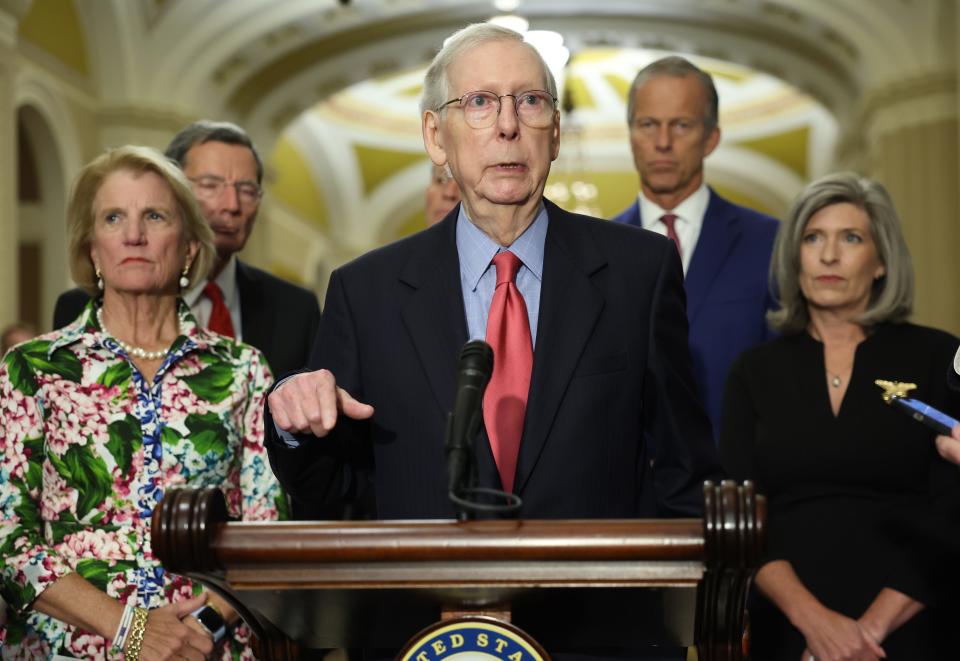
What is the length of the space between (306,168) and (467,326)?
19361mm

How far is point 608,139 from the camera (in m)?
22.3

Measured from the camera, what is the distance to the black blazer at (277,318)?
342 centimetres

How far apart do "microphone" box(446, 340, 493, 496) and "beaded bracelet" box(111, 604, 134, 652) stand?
3.71 feet

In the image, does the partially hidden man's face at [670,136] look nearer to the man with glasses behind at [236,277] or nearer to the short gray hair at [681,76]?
the short gray hair at [681,76]

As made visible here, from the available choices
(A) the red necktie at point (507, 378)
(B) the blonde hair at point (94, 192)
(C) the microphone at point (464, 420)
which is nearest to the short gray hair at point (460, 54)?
(A) the red necktie at point (507, 378)

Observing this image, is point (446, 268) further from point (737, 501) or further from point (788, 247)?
point (788, 247)

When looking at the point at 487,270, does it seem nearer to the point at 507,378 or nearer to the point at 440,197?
the point at 507,378

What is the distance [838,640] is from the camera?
2967 mm

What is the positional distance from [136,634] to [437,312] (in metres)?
→ 0.91

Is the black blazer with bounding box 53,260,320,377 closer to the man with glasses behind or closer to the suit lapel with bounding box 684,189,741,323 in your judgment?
the man with glasses behind

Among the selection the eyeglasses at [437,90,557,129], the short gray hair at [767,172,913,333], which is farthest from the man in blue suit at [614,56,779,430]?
the eyeglasses at [437,90,557,129]

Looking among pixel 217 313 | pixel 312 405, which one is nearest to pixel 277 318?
pixel 217 313

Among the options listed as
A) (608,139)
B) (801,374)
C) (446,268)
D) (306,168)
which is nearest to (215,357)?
(446,268)

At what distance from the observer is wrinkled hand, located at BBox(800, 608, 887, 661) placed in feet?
9.71
